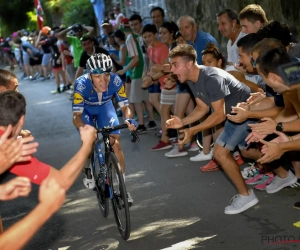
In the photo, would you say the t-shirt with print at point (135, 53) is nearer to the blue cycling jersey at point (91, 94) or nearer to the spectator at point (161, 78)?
the spectator at point (161, 78)

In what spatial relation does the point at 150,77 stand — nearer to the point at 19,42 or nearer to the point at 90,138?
the point at 90,138

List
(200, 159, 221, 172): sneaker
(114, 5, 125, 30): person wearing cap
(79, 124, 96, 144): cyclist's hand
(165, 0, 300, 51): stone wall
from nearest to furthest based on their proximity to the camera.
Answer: (79, 124, 96, 144): cyclist's hand
(200, 159, 221, 172): sneaker
(165, 0, 300, 51): stone wall
(114, 5, 125, 30): person wearing cap

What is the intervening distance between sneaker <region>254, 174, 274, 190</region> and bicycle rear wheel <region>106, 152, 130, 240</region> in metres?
1.94

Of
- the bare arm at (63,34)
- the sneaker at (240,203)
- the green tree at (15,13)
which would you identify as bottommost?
the sneaker at (240,203)

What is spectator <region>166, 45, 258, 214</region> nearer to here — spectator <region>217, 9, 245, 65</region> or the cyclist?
the cyclist

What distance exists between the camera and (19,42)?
31.8 metres

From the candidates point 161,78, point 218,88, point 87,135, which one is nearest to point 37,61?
point 161,78

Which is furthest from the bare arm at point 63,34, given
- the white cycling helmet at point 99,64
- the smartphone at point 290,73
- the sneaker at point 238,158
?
the smartphone at point 290,73

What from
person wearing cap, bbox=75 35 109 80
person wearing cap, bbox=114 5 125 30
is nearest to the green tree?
person wearing cap, bbox=114 5 125 30

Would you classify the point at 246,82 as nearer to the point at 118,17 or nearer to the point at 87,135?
the point at 87,135

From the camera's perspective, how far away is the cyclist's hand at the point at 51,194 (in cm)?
288

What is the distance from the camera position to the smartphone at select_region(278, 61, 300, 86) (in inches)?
125

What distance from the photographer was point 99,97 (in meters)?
7.89

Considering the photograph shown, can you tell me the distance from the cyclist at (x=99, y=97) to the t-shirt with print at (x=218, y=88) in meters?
1.01
